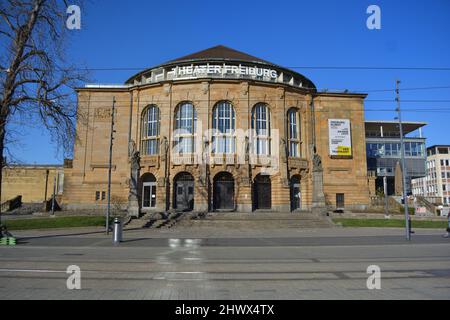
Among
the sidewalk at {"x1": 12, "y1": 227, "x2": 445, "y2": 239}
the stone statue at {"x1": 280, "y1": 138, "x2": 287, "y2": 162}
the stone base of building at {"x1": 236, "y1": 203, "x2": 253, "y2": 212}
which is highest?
the stone statue at {"x1": 280, "y1": 138, "x2": 287, "y2": 162}

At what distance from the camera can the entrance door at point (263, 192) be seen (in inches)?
1524

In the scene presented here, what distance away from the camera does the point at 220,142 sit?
38.1 meters

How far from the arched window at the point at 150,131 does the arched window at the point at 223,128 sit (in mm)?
7055

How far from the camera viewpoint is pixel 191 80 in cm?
3853

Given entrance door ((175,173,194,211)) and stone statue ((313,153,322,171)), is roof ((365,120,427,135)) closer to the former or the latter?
stone statue ((313,153,322,171))

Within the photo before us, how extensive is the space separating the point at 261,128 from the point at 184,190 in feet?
36.9

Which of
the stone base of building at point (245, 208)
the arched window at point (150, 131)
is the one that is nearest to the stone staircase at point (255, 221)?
the stone base of building at point (245, 208)

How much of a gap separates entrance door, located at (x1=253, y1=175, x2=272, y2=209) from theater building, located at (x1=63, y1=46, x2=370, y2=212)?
11cm

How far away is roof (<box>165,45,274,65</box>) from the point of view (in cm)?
4197

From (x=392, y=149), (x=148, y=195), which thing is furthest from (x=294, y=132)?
(x=392, y=149)

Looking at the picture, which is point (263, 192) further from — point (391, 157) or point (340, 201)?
point (391, 157)

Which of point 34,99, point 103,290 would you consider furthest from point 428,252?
point 34,99

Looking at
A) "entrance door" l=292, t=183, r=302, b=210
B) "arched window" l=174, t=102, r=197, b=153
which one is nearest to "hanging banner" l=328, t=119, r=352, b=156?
"entrance door" l=292, t=183, r=302, b=210

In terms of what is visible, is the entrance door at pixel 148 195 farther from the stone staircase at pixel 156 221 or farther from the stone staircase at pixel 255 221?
the stone staircase at pixel 255 221
